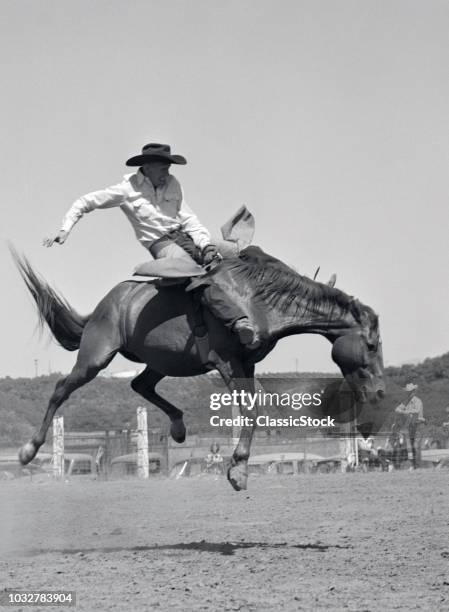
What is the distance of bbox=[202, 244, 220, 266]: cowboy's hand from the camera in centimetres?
852

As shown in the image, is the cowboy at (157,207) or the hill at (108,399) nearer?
the cowboy at (157,207)

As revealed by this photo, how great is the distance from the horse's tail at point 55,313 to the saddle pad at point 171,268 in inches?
53.5

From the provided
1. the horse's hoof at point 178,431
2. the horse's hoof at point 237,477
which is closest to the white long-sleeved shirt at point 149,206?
the horse's hoof at point 178,431

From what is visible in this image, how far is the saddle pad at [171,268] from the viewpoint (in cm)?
822

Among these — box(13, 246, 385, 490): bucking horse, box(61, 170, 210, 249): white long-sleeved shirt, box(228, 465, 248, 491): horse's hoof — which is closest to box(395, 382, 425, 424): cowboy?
box(13, 246, 385, 490): bucking horse

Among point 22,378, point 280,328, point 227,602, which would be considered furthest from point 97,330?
point 22,378

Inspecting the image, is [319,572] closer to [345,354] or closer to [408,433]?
[345,354]

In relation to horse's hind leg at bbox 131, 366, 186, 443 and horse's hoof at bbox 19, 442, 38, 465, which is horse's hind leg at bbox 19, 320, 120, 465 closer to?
horse's hoof at bbox 19, 442, 38, 465

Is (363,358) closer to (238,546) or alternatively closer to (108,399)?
(238,546)

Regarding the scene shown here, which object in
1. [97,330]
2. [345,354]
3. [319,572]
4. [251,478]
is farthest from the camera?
[251,478]

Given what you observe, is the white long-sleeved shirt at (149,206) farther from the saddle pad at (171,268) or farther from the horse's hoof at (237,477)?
the horse's hoof at (237,477)

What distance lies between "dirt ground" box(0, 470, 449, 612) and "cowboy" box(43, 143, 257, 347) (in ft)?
8.14

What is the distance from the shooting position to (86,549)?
843 cm

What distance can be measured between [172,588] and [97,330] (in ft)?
10.4
